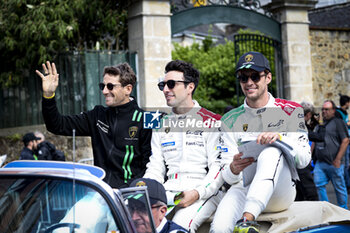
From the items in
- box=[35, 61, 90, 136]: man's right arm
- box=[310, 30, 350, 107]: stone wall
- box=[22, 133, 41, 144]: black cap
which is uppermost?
box=[310, 30, 350, 107]: stone wall

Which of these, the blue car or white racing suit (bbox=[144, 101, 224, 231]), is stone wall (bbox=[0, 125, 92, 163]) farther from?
the blue car

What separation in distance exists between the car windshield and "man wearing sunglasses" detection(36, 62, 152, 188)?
214 centimetres

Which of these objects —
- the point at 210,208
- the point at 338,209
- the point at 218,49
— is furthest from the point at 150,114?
the point at 218,49

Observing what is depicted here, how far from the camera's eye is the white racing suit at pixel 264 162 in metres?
3.95

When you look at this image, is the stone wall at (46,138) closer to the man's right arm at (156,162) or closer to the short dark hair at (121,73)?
the short dark hair at (121,73)

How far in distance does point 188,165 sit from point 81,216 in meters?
2.06

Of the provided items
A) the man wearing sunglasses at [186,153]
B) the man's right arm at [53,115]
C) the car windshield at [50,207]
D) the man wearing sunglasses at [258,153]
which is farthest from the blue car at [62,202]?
the man's right arm at [53,115]

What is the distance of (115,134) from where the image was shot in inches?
203

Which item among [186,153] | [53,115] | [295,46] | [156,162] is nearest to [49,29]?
[295,46]

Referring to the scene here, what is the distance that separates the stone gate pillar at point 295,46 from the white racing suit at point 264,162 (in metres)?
9.23

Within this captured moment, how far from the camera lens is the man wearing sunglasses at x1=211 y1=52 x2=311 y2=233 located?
12.9ft

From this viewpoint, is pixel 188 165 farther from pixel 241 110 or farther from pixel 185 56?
pixel 185 56

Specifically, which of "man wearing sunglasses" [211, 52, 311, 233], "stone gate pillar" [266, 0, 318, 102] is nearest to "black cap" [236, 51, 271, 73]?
"man wearing sunglasses" [211, 52, 311, 233]

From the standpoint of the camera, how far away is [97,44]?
1123 cm
